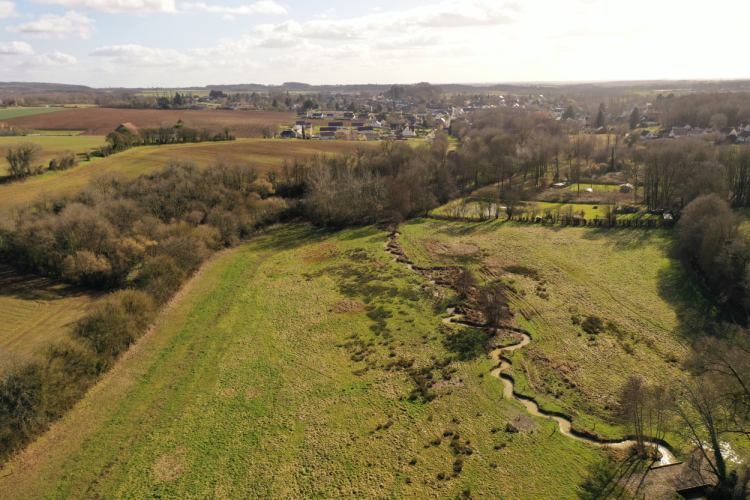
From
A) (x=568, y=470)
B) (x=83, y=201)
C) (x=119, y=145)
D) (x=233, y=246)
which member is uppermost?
(x=119, y=145)

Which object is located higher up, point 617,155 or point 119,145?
point 119,145

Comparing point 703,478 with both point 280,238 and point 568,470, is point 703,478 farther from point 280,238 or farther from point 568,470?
point 280,238

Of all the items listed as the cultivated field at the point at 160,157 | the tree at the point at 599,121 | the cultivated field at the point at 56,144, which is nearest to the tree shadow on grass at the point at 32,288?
the cultivated field at the point at 160,157

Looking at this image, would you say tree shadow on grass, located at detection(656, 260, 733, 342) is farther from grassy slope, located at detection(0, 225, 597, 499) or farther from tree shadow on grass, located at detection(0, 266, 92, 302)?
tree shadow on grass, located at detection(0, 266, 92, 302)

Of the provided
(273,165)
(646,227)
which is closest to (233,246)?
(273,165)

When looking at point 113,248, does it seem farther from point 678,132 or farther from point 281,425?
point 678,132

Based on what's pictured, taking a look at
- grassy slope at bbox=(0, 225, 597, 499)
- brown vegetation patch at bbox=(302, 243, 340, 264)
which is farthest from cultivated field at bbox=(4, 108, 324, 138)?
grassy slope at bbox=(0, 225, 597, 499)

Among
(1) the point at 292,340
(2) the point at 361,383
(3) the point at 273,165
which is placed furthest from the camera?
(3) the point at 273,165

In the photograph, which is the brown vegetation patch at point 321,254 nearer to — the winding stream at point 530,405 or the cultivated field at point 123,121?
the winding stream at point 530,405
